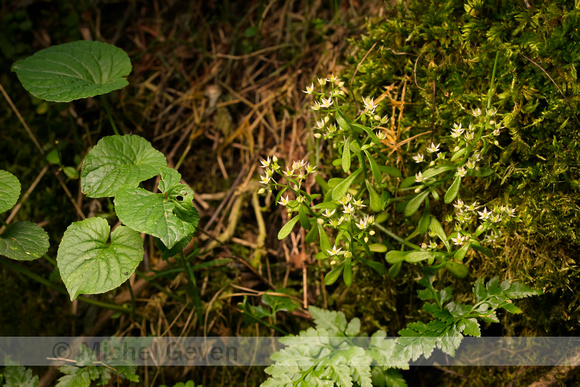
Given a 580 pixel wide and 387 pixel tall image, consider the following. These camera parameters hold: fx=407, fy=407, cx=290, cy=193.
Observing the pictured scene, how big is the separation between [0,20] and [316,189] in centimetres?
275

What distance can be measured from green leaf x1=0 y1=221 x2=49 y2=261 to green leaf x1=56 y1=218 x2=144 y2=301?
20 cm

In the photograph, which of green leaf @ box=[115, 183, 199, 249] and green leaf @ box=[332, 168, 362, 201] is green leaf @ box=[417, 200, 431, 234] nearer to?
green leaf @ box=[332, 168, 362, 201]

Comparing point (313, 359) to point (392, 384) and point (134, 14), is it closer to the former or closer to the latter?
point (392, 384)

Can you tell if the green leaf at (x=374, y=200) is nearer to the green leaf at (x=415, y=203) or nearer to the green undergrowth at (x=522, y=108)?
the green leaf at (x=415, y=203)

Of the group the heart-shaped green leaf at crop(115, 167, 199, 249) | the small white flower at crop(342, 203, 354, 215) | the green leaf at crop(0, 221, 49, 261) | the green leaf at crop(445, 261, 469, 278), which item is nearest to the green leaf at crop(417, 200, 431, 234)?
the green leaf at crop(445, 261, 469, 278)

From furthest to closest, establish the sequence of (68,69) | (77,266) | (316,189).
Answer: (316,189), (68,69), (77,266)

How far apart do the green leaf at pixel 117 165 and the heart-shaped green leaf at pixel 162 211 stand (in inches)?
3.2

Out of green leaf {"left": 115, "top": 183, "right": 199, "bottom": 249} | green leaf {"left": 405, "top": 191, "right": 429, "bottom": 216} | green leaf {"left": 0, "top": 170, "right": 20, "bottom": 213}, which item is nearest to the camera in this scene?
green leaf {"left": 115, "top": 183, "right": 199, "bottom": 249}

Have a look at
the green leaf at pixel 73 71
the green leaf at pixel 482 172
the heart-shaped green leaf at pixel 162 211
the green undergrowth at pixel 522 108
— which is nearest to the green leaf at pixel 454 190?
the green leaf at pixel 482 172

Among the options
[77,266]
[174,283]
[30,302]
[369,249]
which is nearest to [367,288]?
[369,249]

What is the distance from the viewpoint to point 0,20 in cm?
309

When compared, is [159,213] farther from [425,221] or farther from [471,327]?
[471,327]

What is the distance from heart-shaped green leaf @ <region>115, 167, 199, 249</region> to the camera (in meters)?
1.60

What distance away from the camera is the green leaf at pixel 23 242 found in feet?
5.85
